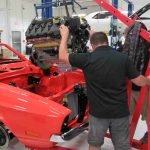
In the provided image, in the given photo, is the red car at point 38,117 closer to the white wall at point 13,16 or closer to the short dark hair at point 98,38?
the short dark hair at point 98,38

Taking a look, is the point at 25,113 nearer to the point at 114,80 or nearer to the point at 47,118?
the point at 47,118

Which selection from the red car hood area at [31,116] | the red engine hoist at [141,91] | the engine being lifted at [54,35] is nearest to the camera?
the red car hood area at [31,116]

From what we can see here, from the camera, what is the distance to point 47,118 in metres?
2.99

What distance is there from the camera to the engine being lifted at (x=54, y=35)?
3596mm

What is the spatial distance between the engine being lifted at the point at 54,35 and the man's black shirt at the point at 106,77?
0.88 m

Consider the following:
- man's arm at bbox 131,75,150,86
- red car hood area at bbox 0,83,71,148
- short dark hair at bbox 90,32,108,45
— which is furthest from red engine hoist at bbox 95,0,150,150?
red car hood area at bbox 0,83,71,148

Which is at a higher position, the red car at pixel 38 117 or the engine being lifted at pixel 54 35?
the engine being lifted at pixel 54 35

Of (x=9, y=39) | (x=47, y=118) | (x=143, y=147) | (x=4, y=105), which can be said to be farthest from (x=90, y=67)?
(x=9, y=39)

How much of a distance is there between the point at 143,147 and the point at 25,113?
157 centimetres

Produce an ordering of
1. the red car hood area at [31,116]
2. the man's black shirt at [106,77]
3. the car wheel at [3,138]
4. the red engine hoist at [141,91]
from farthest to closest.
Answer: the car wheel at [3,138] → the red engine hoist at [141,91] → the red car hood area at [31,116] → the man's black shirt at [106,77]

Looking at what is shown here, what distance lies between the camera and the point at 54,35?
3664 mm

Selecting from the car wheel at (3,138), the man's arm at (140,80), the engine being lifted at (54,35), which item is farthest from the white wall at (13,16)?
the man's arm at (140,80)

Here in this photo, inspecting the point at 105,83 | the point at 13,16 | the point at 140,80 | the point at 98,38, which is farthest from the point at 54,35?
the point at 13,16

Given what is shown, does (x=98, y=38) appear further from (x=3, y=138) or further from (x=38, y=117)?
(x=3, y=138)
